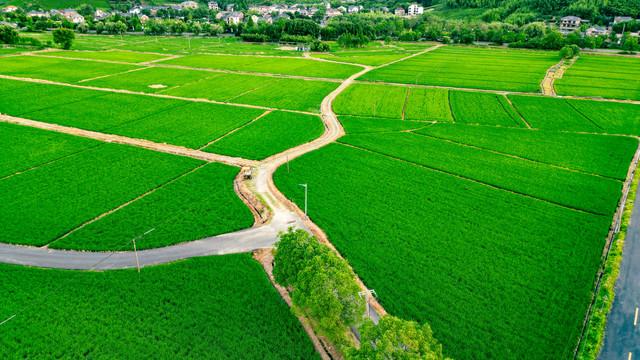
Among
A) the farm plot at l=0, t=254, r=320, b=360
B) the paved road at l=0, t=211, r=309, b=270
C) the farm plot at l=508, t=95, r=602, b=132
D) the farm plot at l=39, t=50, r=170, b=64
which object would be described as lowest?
the farm plot at l=0, t=254, r=320, b=360

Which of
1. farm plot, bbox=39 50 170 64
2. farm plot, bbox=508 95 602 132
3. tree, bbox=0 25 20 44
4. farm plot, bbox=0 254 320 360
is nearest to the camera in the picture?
farm plot, bbox=0 254 320 360

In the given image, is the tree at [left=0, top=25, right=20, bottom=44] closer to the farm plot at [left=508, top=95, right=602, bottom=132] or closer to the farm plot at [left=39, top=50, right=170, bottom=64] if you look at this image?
the farm plot at [left=39, top=50, right=170, bottom=64]

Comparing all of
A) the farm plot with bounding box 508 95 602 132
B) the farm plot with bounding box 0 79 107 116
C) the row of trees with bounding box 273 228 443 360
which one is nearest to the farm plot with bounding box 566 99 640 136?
the farm plot with bounding box 508 95 602 132

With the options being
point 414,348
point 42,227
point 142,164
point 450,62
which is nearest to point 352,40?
point 450,62

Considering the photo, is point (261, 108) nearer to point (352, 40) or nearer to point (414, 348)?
point (414, 348)

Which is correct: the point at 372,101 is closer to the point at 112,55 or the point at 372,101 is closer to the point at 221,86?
the point at 221,86

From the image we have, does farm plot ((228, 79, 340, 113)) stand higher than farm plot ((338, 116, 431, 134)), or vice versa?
farm plot ((228, 79, 340, 113))

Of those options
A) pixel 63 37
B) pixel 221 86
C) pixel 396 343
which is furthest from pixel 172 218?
pixel 63 37
